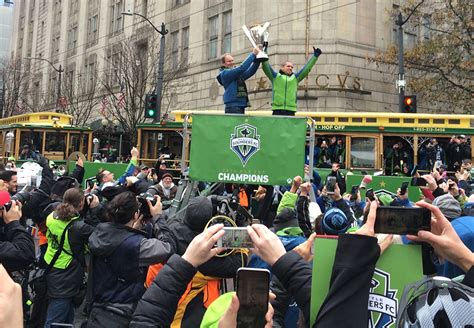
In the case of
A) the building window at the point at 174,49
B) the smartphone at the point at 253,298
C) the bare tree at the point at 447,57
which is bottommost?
the smartphone at the point at 253,298

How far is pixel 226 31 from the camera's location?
28484 millimetres


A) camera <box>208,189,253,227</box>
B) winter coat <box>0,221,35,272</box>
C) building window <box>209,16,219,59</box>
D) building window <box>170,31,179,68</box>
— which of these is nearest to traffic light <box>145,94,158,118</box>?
building window <box>209,16,219,59</box>

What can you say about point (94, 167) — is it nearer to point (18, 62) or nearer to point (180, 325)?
point (180, 325)

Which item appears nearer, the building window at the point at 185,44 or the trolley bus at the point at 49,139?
the trolley bus at the point at 49,139

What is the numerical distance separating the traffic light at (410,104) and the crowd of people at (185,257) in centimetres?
1058

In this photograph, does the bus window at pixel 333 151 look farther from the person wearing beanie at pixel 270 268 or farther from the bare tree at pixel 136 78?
the bare tree at pixel 136 78

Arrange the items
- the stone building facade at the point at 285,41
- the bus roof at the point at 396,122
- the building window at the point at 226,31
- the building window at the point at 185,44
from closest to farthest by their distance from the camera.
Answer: the bus roof at the point at 396,122 < the stone building facade at the point at 285,41 < the building window at the point at 226,31 < the building window at the point at 185,44

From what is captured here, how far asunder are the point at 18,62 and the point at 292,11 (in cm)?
2835

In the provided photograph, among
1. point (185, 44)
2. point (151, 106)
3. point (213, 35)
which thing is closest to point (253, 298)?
point (151, 106)

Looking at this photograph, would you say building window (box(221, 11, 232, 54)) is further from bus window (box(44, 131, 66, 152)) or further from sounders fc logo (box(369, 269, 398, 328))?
sounders fc logo (box(369, 269, 398, 328))

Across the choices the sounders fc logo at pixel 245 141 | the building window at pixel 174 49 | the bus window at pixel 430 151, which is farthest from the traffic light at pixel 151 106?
the sounders fc logo at pixel 245 141

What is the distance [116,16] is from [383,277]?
39891 mm

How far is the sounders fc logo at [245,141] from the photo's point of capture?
5688 millimetres

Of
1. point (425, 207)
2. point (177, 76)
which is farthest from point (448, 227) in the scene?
point (177, 76)
